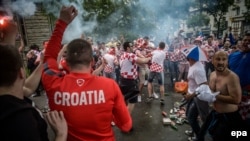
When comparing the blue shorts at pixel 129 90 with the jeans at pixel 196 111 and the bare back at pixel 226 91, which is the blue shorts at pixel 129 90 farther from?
the bare back at pixel 226 91

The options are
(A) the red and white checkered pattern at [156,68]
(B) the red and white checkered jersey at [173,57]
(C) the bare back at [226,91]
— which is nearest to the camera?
(C) the bare back at [226,91]

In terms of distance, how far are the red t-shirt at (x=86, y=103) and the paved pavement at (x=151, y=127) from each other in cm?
306

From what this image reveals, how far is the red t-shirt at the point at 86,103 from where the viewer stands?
Answer: 1784 millimetres

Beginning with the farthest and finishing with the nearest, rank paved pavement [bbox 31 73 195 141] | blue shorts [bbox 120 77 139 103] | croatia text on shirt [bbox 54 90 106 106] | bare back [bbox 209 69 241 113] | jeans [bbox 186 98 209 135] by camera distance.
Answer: blue shorts [bbox 120 77 139 103] < paved pavement [bbox 31 73 195 141] < jeans [bbox 186 98 209 135] < bare back [bbox 209 69 241 113] < croatia text on shirt [bbox 54 90 106 106]

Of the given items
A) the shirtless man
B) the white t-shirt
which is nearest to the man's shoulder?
the shirtless man

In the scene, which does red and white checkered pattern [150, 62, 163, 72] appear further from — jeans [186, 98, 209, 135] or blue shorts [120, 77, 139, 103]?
jeans [186, 98, 209, 135]

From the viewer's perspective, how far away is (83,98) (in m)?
1.78

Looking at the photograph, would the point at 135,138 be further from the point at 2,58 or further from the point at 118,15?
the point at 118,15

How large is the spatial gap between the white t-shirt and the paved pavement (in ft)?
4.25

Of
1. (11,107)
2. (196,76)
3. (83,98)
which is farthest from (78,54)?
(196,76)

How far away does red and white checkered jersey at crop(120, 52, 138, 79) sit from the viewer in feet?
19.7

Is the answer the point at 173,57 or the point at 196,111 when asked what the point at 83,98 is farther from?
the point at 173,57

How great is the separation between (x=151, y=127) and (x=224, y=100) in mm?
2568

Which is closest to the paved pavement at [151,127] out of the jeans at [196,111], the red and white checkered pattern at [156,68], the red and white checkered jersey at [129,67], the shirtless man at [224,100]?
the jeans at [196,111]
